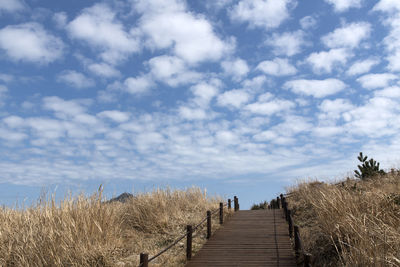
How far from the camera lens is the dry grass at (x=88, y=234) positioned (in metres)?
7.60

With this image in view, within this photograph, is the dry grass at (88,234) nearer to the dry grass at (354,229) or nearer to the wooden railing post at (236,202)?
the dry grass at (354,229)

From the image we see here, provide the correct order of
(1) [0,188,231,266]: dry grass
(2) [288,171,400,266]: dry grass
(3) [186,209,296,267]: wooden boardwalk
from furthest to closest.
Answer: (3) [186,209,296,267]: wooden boardwalk < (1) [0,188,231,266]: dry grass < (2) [288,171,400,266]: dry grass

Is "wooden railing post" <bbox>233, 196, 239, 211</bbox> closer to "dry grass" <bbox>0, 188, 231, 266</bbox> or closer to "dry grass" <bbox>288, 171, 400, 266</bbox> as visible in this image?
"dry grass" <bbox>0, 188, 231, 266</bbox>

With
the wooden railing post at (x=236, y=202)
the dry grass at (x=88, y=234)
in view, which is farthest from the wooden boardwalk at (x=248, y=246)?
the wooden railing post at (x=236, y=202)

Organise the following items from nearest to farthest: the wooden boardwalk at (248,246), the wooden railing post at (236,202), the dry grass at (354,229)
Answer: the dry grass at (354,229) < the wooden boardwalk at (248,246) < the wooden railing post at (236,202)

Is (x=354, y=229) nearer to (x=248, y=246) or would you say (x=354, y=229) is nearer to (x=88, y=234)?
(x=248, y=246)

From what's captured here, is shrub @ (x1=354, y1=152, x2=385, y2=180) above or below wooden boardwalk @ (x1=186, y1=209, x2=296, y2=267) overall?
above

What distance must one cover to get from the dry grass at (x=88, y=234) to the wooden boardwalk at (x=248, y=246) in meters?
0.67

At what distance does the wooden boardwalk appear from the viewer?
8.74m

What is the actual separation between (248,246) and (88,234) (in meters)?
5.14

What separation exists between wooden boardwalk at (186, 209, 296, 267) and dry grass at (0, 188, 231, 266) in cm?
67

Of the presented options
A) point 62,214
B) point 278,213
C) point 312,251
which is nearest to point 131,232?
point 62,214

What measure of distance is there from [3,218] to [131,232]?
503cm

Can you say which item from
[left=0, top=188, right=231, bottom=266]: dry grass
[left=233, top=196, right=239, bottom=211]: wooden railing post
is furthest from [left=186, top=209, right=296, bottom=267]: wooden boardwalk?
[left=233, top=196, right=239, bottom=211]: wooden railing post
